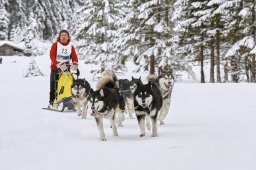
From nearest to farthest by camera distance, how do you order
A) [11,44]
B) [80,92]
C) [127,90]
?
[127,90] < [80,92] < [11,44]

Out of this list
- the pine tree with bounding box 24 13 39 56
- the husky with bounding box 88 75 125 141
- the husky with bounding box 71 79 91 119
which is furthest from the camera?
the pine tree with bounding box 24 13 39 56

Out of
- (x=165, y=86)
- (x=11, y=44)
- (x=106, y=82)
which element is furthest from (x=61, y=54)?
(x=11, y=44)

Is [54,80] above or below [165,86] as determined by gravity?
above

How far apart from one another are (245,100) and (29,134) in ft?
28.8

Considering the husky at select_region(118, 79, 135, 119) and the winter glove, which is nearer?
the husky at select_region(118, 79, 135, 119)

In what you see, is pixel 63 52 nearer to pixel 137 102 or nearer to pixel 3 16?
pixel 137 102

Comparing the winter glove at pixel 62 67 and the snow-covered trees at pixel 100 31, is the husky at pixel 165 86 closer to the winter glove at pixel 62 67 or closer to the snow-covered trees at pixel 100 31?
the winter glove at pixel 62 67

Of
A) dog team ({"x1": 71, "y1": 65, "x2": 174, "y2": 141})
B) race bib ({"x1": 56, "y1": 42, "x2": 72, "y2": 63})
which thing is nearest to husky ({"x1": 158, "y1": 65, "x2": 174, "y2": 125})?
dog team ({"x1": 71, "y1": 65, "x2": 174, "y2": 141})

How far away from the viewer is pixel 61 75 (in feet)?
39.2

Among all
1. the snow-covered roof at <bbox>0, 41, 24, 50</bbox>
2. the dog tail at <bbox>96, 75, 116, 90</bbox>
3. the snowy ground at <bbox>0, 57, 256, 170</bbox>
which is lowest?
the snowy ground at <bbox>0, 57, 256, 170</bbox>

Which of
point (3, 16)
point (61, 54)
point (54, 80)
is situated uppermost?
point (3, 16)

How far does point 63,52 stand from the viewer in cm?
1200

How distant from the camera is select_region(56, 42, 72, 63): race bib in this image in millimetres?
11938

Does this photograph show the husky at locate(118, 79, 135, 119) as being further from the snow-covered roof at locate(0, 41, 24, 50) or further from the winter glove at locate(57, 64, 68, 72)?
the snow-covered roof at locate(0, 41, 24, 50)
